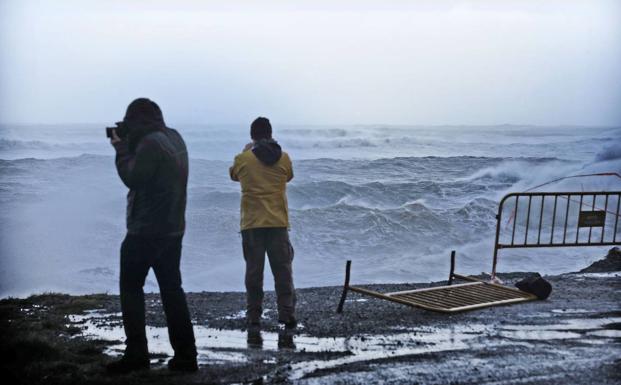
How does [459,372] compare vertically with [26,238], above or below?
above

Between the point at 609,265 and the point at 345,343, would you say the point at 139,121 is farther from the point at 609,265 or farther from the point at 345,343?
the point at 609,265

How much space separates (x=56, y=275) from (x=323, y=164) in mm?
19310

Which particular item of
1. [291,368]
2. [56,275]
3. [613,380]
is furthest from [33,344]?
[56,275]

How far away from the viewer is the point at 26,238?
20953mm

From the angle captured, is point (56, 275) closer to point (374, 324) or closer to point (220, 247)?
point (220, 247)

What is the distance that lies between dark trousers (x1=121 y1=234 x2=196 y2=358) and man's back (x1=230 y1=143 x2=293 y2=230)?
1.68 metres

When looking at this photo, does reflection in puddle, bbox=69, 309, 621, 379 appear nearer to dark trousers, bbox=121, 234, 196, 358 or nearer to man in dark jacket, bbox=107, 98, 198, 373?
dark trousers, bbox=121, 234, 196, 358

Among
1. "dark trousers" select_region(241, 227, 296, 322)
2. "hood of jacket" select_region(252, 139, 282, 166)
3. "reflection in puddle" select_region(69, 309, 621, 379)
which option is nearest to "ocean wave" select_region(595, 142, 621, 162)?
"reflection in puddle" select_region(69, 309, 621, 379)

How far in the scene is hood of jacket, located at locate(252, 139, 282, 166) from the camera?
739 centimetres

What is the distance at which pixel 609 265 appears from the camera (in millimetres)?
12242

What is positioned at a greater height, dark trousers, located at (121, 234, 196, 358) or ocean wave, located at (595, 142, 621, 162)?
dark trousers, located at (121, 234, 196, 358)

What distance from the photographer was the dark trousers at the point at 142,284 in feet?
18.5

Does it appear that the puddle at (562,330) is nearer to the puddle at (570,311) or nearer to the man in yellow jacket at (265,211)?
the puddle at (570,311)

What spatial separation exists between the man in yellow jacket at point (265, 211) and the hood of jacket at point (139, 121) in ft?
6.09
